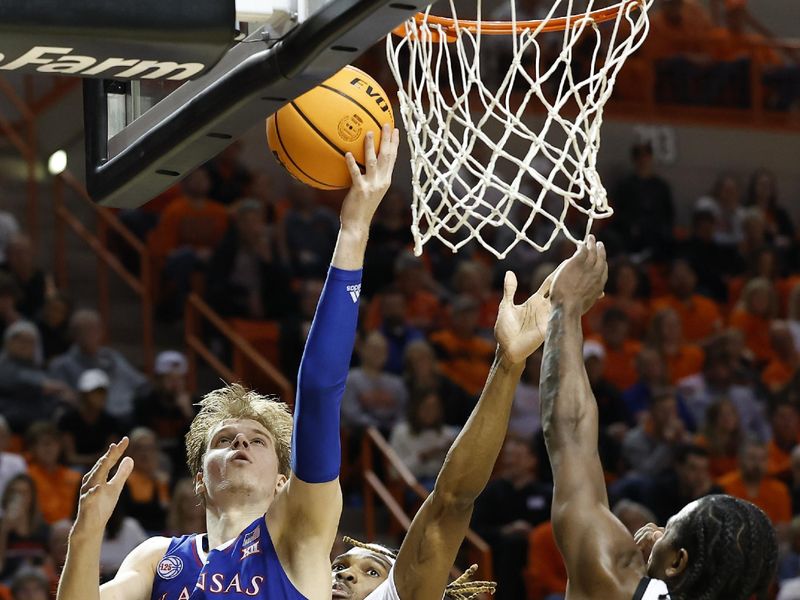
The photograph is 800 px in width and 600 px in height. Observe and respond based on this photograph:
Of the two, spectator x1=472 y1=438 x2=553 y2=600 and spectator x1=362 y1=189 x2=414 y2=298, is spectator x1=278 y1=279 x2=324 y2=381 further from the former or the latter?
spectator x1=472 y1=438 x2=553 y2=600

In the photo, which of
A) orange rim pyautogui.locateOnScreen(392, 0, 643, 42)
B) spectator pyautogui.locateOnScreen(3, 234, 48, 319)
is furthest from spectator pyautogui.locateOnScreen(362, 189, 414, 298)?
orange rim pyautogui.locateOnScreen(392, 0, 643, 42)

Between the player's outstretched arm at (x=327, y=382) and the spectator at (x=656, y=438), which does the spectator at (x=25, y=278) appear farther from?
the player's outstretched arm at (x=327, y=382)

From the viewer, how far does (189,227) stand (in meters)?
10.5

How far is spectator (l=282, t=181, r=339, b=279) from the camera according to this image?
10.4 m

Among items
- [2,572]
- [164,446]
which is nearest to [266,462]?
[2,572]

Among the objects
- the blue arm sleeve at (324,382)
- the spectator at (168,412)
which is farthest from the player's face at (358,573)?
the spectator at (168,412)

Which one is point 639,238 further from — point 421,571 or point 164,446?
point 421,571

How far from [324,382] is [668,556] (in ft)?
2.63

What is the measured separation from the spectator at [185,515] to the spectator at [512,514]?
1.66m

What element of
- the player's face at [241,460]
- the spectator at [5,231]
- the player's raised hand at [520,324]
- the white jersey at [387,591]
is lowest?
the spectator at [5,231]

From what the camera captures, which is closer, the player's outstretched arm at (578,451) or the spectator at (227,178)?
the player's outstretched arm at (578,451)

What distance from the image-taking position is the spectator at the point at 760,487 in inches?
362

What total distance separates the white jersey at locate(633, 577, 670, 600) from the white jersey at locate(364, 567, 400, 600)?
0.95 metres

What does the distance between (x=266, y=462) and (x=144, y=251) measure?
6.75 m
